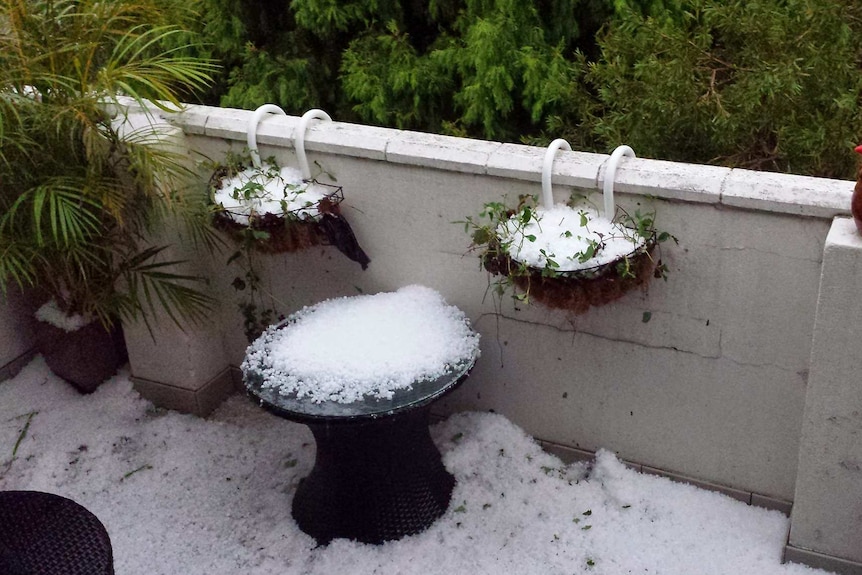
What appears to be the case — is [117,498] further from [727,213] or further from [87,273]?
[727,213]

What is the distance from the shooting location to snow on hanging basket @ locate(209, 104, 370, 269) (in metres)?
3.18

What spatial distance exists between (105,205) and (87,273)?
558 millimetres

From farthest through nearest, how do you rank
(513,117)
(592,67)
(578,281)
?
(513,117), (592,67), (578,281)

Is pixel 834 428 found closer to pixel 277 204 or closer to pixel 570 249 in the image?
pixel 570 249

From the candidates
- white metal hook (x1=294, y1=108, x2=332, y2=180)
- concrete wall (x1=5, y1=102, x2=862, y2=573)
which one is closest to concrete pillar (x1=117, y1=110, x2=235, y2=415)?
concrete wall (x1=5, y1=102, x2=862, y2=573)

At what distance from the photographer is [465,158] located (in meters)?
3.05

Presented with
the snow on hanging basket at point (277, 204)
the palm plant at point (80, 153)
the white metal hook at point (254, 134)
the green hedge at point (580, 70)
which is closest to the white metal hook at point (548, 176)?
the snow on hanging basket at point (277, 204)

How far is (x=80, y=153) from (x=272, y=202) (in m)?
0.82

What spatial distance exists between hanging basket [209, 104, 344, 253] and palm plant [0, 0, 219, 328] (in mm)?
221

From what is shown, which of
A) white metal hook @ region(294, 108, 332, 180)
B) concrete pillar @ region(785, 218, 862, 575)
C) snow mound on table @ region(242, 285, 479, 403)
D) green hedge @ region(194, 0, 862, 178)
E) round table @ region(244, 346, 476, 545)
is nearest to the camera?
concrete pillar @ region(785, 218, 862, 575)

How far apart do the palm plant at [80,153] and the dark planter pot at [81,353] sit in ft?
1.38

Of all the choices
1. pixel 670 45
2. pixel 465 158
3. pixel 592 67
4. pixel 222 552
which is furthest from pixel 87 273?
pixel 670 45

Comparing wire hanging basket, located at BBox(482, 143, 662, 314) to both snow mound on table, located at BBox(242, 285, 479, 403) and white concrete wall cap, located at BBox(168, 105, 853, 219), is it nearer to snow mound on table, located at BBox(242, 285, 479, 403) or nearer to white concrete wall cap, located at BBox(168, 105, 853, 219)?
white concrete wall cap, located at BBox(168, 105, 853, 219)

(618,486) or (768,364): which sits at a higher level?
(768,364)
